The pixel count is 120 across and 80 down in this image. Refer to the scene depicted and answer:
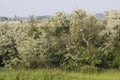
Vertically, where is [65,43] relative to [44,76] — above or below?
above

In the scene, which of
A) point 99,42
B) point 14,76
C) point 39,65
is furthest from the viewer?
point 99,42

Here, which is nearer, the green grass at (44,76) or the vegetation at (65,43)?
the green grass at (44,76)

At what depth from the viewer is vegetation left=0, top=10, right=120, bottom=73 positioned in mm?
14086

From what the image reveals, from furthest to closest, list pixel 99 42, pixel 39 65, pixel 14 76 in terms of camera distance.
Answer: pixel 99 42 → pixel 39 65 → pixel 14 76

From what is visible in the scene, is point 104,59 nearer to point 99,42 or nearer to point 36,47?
point 99,42

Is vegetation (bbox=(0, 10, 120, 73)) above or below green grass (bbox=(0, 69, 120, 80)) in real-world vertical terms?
above

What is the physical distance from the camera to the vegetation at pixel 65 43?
14086 millimetres

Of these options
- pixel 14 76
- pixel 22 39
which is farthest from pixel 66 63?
pixel 14 76

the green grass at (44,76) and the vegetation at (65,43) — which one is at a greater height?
the vegetation at (65,43)

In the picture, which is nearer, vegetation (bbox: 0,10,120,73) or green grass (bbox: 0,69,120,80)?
Answer: green grass (bbox: 0,69,120,80)

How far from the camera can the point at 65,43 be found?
1483 cm

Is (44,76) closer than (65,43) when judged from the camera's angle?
Yes

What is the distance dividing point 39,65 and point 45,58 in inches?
13.7

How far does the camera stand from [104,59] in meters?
14.5
